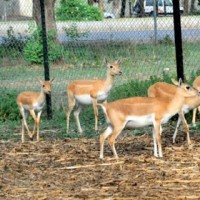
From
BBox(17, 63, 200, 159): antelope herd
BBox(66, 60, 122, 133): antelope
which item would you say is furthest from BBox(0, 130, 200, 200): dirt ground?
BBox(66, 60, 122, 133): antelope

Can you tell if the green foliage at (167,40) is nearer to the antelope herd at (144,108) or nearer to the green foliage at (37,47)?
the green foliage at (37,47)

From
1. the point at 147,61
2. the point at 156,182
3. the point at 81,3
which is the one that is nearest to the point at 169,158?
the point at 156,182

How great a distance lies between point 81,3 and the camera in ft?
67.0

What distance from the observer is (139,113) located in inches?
400

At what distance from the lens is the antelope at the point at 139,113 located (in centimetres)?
Result: 1012

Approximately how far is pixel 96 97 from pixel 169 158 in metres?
3.18

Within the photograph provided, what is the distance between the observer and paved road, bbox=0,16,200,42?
1683 centimetres

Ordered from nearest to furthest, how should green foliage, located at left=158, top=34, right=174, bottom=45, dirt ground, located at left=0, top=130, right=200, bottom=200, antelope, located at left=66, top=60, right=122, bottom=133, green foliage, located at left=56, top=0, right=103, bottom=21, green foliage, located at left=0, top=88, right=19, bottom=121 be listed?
dirt ground, located at left=0, top=130, right=200, bottom=200, antelope, located at left=66, top=60, right=122, bottom=133, green foliage, located at left=0, top=88, right=19, bottom=121, green foliage, located at left=158, top=34, right=174, bottom=45, green foliage, located at left=56, top=0, right=103, bottom=21

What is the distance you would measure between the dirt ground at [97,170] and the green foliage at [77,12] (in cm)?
733

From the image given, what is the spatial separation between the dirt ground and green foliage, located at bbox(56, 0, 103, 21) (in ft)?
24.1

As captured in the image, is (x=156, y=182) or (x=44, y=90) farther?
(x=44, y=90)

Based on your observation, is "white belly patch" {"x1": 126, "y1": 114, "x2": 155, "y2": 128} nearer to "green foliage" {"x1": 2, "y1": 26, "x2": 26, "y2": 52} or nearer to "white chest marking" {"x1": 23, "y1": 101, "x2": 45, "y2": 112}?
"white chest marking" {"x1": 23, "y1": 101, "x2": 45, "y2": 112}

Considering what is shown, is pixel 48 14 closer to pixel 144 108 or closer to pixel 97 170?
pixel 144 108

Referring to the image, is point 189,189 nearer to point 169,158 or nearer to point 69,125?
point 169,158
